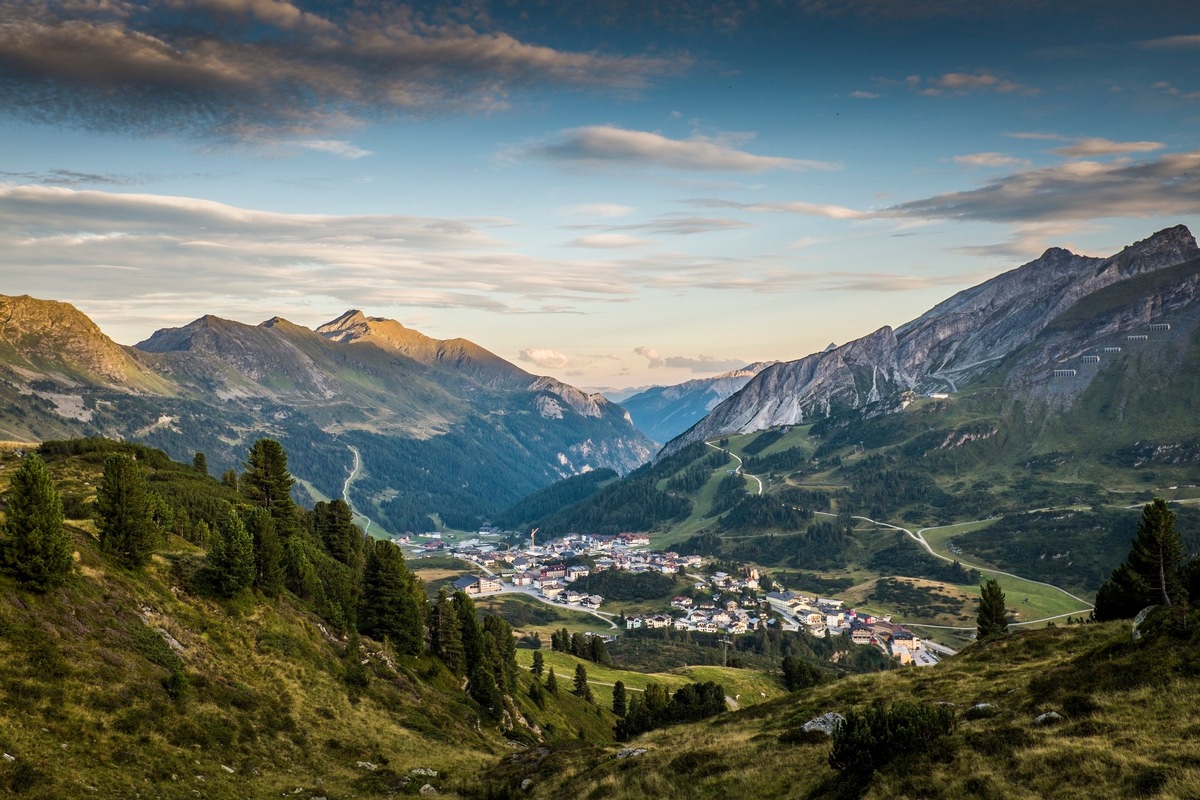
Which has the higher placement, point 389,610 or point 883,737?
point 883,737

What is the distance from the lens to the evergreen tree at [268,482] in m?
99.3

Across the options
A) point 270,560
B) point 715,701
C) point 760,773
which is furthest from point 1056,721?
point 715,701

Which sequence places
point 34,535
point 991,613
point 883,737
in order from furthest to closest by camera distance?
point 991,613 < point 34,535 < point 883,737

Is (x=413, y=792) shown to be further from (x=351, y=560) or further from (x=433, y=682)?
(x=351, y=560)

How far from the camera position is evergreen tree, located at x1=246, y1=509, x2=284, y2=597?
64.4 meters

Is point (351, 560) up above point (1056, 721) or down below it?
below

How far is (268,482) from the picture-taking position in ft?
331

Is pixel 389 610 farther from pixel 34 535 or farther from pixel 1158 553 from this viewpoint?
pixel 1158 553

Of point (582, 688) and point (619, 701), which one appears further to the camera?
point (582, 688)

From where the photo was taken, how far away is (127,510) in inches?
2146

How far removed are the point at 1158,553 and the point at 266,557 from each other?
3083 inches

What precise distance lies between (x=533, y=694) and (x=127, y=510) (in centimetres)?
6635

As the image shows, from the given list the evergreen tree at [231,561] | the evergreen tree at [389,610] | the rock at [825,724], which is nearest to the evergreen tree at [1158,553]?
the rock at [825,724]

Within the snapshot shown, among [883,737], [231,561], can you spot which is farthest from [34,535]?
[883,737]
